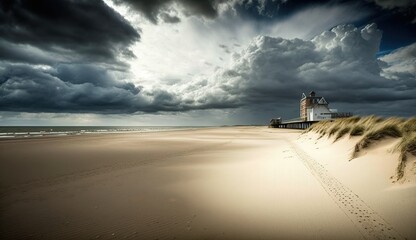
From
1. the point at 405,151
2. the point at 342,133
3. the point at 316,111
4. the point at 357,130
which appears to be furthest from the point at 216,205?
the point at 316,111

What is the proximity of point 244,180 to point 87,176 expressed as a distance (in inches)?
249

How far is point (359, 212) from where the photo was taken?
4766 millimetres

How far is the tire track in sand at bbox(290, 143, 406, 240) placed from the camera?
389cm

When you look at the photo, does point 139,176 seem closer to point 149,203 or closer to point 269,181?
point 149,203

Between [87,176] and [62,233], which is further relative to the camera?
[87,176]

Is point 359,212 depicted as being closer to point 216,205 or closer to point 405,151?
point 405,151

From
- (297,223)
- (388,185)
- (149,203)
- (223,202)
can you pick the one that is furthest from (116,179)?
(388,185)

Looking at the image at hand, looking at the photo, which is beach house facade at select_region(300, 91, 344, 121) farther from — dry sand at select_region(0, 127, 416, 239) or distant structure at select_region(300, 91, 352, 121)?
dry sand at select_region(0, 127, 416, 239)

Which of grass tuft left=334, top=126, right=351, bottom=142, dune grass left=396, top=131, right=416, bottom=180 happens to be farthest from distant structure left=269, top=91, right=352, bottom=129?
dune grass left=396, top=131, right=416, bottom=180

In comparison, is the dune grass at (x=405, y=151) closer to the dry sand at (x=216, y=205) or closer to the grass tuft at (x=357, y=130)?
the dry sand at (x=216, y=205)

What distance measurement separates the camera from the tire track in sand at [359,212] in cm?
389

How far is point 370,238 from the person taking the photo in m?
3.78

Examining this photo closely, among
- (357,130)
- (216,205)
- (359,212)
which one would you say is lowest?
(216,205)

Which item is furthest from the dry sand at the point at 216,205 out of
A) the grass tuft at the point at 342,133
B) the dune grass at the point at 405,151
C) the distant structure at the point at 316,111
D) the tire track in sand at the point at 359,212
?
the distant structure at the point at 316,111
